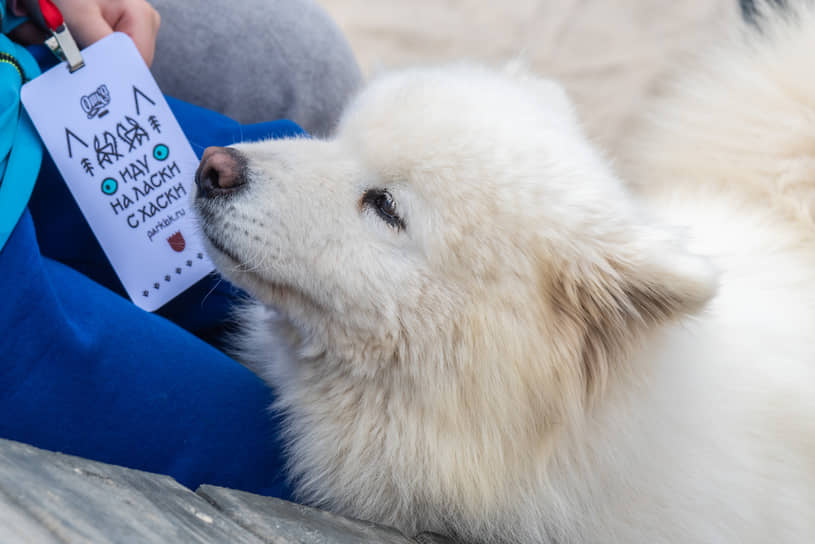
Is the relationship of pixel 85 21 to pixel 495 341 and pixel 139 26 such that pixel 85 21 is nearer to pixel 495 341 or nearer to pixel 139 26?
pixel 139 26

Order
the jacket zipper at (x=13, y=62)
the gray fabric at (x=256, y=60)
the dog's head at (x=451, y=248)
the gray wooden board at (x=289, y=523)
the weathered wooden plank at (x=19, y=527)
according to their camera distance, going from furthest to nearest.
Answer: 1. the gray fabric at (x=256, y=60)
2. the jacket zipper at (x=13, y=62)
3. the dog's head at (x=451, y=248)
4. the gray wooden board at (x=289, y=523)
5. the weathered wooden plank at (x=19, y=527)

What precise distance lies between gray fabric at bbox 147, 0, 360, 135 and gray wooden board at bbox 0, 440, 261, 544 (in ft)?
3.96

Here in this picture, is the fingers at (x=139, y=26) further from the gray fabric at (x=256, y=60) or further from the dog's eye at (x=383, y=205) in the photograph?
the dog's eye at (x=383, y=205)

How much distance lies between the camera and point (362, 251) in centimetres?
108

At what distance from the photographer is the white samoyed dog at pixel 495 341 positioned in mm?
1067

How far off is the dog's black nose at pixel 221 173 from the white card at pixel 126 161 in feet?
0.56

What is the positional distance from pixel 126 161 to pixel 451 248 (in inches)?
27.4

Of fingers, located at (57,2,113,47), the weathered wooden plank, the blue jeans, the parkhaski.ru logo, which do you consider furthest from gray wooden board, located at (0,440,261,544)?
fingers, located at (57,2,113,47)

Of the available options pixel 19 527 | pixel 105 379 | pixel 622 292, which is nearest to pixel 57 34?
pixel 105 379

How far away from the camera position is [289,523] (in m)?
0.93

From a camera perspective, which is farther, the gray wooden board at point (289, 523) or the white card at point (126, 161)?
the white card at point (126, 161)

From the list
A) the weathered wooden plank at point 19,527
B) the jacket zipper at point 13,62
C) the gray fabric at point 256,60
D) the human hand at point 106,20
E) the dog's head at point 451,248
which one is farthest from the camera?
the gray fabric at point 256,60

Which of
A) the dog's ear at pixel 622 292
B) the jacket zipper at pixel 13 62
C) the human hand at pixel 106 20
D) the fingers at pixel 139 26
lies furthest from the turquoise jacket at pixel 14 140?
the dog's ear at pixel 622 292

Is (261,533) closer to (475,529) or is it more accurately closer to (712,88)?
(475,529)
